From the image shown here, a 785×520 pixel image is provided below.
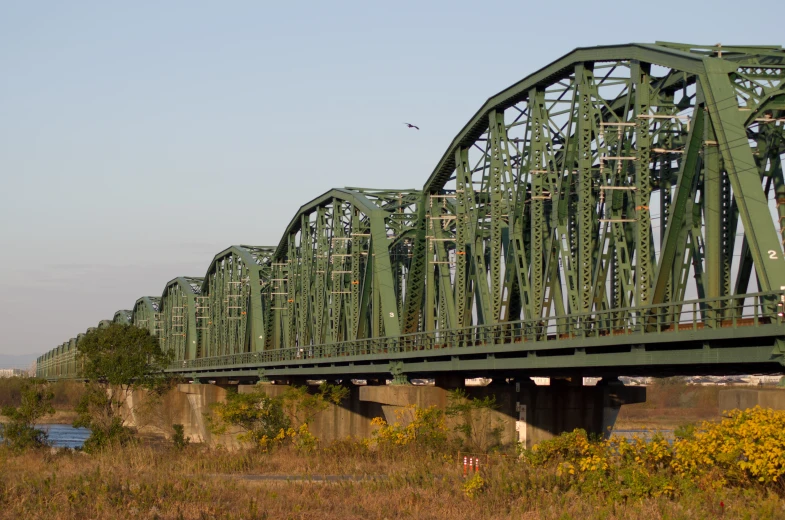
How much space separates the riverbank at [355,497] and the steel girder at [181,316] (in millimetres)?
92351

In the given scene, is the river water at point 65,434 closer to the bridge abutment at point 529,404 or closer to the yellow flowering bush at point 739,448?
the bridge abutment at point 529,404

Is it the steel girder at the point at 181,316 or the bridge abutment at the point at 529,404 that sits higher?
the steel girder at the point at 181,316

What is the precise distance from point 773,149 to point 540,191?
11.4 m

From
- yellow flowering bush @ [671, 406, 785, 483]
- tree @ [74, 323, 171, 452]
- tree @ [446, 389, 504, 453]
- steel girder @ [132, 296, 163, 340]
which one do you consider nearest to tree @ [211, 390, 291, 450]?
tree @ [74, 323, 171, 452]

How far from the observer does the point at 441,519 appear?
2203 cm

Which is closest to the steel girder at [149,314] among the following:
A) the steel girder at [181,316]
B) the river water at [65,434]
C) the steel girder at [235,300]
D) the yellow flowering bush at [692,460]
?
the steel girder at [181,316]

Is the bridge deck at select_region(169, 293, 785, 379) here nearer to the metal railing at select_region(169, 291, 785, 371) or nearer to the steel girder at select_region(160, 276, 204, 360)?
the metal railing at select_region(169, 291, 785, 371)

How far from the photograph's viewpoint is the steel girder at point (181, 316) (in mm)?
124562

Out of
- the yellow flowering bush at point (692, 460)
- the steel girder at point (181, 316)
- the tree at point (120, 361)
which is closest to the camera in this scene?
the yellow flowering bush at point (692, 460)

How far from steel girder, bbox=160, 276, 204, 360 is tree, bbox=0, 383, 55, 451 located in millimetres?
67481

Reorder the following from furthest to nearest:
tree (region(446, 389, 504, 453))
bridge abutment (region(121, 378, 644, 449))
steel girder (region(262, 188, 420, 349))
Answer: steel girder (region(262, 188, 420, 349))
bridge abutment (region(121, 378, 644, 449))
tree (region(446, 389, 504, 453))

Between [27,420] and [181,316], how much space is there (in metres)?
79.2

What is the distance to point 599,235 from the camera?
38156 mm

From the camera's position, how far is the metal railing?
24880 mm
